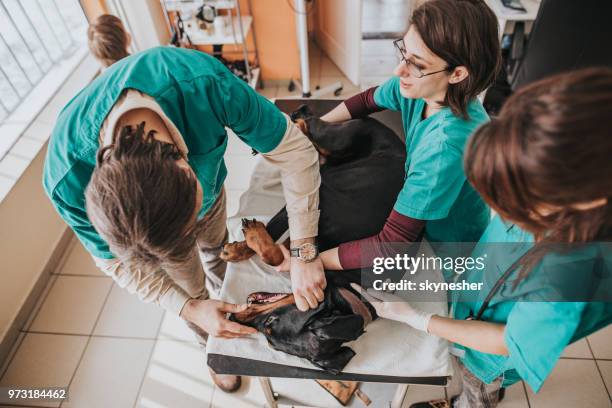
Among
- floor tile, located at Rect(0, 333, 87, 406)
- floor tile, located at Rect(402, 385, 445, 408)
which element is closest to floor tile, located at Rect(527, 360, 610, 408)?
floor tile, located at Rect(402, 385, 445, 408)

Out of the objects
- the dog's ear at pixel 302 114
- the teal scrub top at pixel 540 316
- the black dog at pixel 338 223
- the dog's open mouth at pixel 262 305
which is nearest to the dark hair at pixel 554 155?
the teal scrub top at pixel 540 316

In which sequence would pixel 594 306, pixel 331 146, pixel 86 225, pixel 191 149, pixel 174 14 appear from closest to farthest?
pixel 594 306
pixel 86 225
pixel 191 149
pixel 331 146
pixel 174 14

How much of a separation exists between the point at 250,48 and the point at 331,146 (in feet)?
6.66

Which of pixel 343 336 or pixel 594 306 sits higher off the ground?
pixel 594 306

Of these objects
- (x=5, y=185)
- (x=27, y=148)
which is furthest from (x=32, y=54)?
(x=5, y=185)

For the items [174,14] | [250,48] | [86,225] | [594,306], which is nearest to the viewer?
[594,306]

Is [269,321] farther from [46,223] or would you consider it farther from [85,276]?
[46,223]

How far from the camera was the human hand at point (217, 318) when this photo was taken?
→ 1.09 m

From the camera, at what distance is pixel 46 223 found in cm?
207

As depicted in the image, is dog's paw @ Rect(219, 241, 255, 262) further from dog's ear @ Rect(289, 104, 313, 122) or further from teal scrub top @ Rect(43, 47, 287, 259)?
dog's ear @ Rect(289, 104, 313, 122)

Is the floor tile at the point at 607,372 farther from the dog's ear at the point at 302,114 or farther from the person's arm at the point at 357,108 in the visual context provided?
the dog's ear at the point at 302,114

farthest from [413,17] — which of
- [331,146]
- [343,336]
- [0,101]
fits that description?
[0,101]

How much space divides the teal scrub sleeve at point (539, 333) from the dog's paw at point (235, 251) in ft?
2.54

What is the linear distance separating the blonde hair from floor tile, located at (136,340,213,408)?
1339mm
